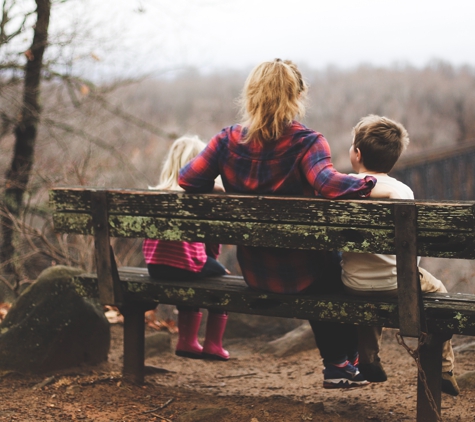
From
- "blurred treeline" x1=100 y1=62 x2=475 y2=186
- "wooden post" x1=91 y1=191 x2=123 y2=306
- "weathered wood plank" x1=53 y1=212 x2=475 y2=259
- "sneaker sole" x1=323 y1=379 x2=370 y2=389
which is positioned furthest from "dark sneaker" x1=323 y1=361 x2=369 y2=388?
"blurred treeline" x1=100 y1=62 x2=475 y2=186

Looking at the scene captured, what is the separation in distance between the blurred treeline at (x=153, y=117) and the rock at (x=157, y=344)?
59.9 inches

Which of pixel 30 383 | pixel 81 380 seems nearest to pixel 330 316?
pixel 81 380

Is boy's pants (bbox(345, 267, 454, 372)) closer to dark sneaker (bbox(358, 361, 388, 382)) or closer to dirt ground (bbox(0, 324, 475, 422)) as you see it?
dark sneaker (bbox(358, 361, 388, 382))

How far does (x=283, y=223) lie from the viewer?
10.2 ft

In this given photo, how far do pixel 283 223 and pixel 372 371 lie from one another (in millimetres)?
991

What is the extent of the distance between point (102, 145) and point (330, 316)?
18.4ft

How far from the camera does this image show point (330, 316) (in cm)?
323

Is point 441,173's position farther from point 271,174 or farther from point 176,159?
point 271,174

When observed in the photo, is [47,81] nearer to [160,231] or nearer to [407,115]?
[160,231]

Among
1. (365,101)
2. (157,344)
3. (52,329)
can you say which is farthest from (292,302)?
(365,101)

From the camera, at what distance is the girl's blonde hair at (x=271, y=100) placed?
10.9 feet

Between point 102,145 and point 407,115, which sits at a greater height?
point 407,115

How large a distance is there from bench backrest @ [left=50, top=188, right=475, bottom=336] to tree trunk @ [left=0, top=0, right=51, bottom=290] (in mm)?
3815

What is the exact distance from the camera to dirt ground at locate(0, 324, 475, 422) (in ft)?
11.5
